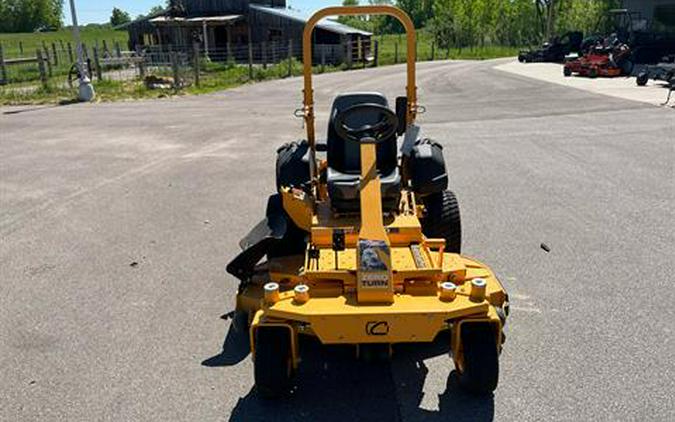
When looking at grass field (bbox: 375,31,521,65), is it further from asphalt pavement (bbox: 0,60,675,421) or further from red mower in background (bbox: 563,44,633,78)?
asphalt pavement (bbox: 0,60,675,421)

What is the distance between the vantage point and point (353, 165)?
4.42 m

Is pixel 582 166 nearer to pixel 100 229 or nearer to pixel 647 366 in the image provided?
pixel 647 366

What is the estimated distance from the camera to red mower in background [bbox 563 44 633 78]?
22516 millimetres

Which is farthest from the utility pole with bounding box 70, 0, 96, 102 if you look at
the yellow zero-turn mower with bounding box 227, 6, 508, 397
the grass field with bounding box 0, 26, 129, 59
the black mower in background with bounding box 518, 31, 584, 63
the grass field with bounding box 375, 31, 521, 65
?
the black mower in background with bounding box 518, 31, 584, 63

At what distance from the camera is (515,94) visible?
18547mm

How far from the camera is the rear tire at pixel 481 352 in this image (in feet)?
10.3

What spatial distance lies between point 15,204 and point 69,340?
4151 mm

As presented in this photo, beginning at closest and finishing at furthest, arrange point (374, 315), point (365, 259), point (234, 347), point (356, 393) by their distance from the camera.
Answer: point (374, 315) < point (365, 259) < point (356, 393) < point (234, 347)

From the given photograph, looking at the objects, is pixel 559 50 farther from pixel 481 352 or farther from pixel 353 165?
pixel 481 352

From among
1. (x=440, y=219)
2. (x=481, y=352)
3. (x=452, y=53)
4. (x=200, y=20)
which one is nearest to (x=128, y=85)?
(x=200, y=20)

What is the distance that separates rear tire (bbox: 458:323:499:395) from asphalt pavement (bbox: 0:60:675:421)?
0.70 ft

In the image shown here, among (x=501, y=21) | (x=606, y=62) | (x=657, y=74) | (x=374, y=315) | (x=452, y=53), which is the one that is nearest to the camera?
(x=374, y=315)

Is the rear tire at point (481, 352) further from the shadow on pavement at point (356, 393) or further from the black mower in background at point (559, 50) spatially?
the black mower in background at point (559, 50)

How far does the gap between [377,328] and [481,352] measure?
1.93ft
